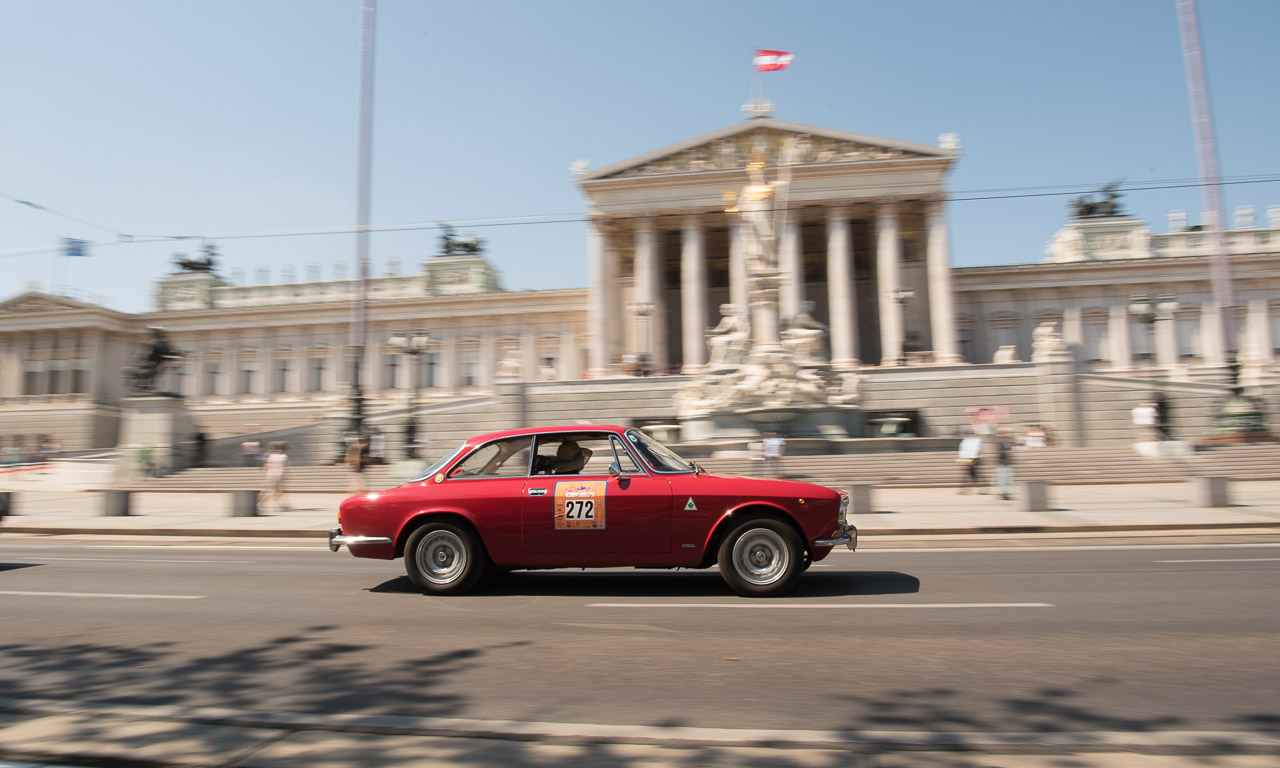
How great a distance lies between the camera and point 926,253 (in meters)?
54.0

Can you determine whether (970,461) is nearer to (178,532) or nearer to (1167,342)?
(178,532)

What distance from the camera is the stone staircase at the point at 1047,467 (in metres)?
24.5

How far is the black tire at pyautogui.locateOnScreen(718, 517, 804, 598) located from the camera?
745 cm

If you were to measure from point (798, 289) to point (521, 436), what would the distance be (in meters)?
45.8

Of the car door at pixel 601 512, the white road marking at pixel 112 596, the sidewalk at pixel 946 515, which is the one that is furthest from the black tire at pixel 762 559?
the sidewalk at pixel 946 515

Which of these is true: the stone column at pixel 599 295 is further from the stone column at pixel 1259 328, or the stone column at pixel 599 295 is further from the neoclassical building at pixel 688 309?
the stone column at pixel 1259 328

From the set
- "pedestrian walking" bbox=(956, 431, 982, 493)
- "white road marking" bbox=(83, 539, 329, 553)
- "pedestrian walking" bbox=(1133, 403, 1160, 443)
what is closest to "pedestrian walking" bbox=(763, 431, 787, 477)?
"pedestrian walking" bbox=(956, 431, 982, 493)

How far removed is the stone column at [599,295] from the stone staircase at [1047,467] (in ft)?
79.2

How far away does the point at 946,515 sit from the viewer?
1619cm

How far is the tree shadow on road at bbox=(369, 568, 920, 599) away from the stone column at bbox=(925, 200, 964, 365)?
142 ft

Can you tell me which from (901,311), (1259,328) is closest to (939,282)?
(901,311)

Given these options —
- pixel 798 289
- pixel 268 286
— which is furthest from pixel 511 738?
pixel 268 286

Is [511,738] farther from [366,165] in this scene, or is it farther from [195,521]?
[366,165]

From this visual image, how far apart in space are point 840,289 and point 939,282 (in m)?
6.25
